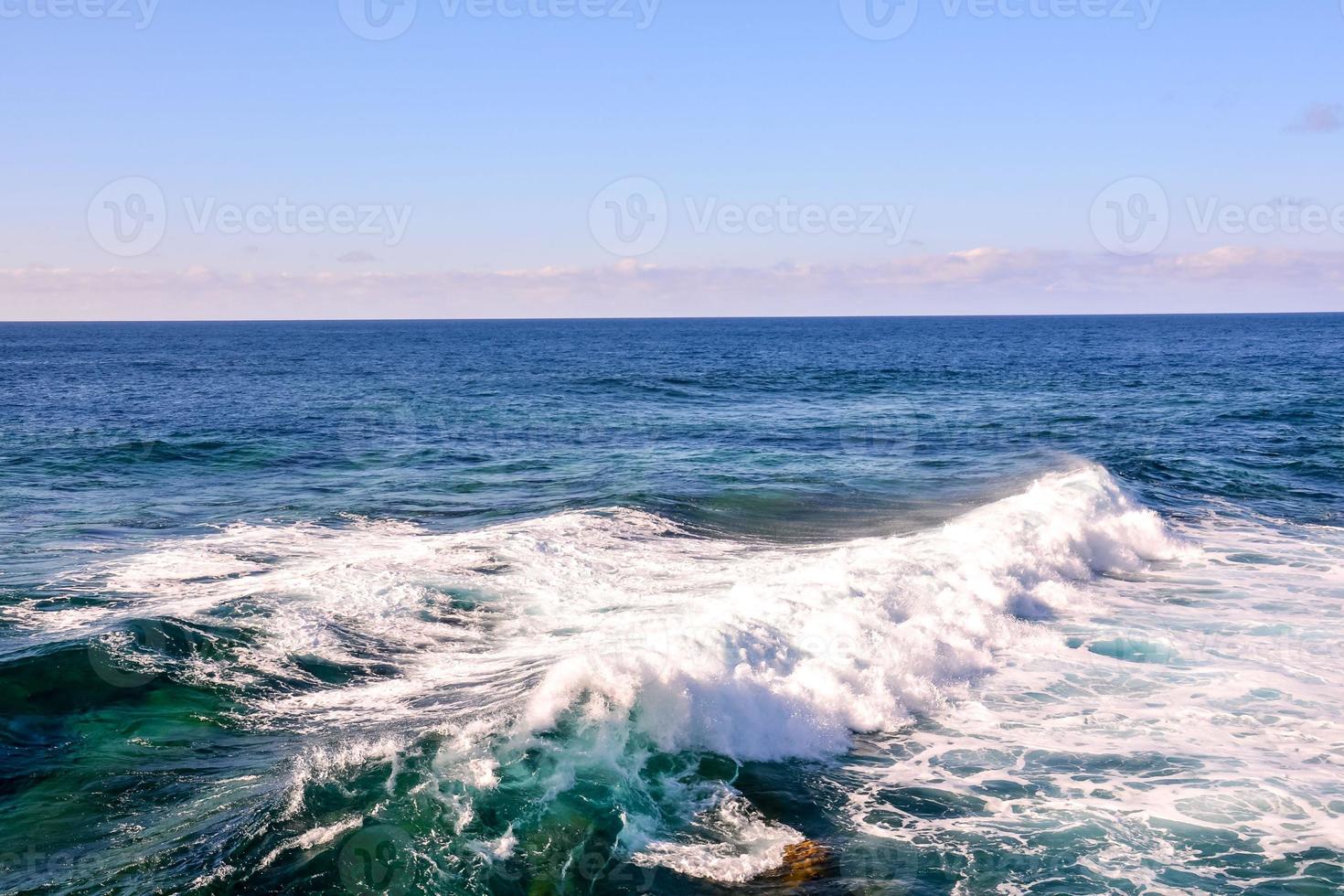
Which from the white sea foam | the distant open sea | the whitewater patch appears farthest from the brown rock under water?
the whitewater patch

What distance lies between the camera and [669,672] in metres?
Answer: 10.3

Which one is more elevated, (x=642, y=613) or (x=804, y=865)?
(x=642, y=613)

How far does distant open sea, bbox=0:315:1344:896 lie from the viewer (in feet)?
25.3

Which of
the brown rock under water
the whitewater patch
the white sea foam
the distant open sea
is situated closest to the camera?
the brown rock under water

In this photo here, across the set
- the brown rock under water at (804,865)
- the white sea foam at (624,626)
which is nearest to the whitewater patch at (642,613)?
the white sea foam at (624,626)

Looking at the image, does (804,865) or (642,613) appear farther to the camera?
(642,613)

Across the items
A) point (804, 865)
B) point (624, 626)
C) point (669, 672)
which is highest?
point (669, 672)

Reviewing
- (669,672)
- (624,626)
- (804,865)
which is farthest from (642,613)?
(804,865)

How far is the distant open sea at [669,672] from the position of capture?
25.3 feet

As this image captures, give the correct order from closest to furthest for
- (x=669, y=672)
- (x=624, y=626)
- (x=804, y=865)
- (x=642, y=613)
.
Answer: (x=804, y=865) → (x=669, y=672) → (x=624, y=626) → (x=642, y=613)

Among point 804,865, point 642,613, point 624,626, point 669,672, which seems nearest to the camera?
point 804,865

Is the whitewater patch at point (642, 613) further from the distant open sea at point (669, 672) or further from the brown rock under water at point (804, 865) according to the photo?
the brown rock under water at point (804, 865)

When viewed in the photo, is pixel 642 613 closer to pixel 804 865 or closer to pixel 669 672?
pixel 669 672

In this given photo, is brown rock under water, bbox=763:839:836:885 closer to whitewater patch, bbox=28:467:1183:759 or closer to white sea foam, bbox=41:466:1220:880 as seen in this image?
white sea foam, bbox=41:466:1220:880
